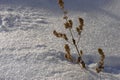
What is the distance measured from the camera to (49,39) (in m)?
2.18

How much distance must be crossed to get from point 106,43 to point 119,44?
11 cm

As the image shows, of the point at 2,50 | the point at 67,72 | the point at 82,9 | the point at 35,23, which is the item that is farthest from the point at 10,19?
the point at 67,72

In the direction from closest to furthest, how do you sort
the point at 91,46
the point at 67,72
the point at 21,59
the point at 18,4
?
the point at 67,72, the point at 21,59, the point at 91,46, the point at 18,4

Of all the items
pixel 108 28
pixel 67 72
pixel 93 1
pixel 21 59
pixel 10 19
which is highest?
pixel 93 1

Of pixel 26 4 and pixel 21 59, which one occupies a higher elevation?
pixel 26 4

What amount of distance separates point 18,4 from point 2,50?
88cm

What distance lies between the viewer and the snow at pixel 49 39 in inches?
69.9

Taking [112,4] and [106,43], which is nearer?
[106,43]

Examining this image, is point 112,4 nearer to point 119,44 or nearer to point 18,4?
point 119,44

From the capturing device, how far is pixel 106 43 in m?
2.22

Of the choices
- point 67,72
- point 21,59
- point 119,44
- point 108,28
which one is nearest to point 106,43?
point 119,44

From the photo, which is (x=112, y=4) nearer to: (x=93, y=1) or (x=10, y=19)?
(x=93, y=1)

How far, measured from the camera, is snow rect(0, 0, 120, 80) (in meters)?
1.78

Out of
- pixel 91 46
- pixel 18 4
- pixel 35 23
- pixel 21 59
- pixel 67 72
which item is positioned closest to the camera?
pixel 67 72
